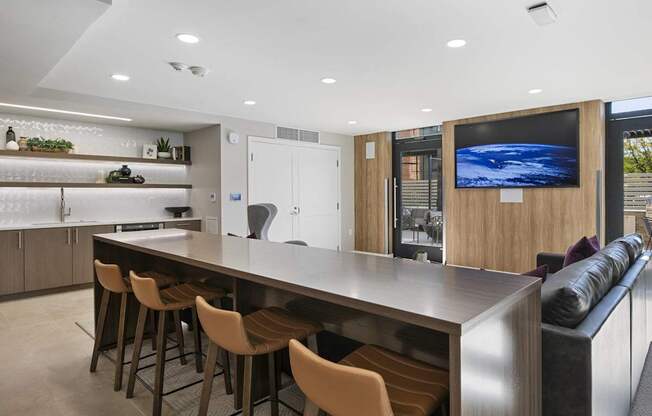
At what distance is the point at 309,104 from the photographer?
519 centimetres

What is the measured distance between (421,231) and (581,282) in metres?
5.53

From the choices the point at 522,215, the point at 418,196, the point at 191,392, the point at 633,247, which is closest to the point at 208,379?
the point at 191,392

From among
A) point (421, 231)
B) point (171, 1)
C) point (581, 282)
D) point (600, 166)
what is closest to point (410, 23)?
point (171, 1)

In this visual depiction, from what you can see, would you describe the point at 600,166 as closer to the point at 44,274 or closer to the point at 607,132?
the point at 607,132

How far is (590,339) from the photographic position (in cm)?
143

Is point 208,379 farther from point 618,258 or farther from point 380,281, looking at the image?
point 618,258

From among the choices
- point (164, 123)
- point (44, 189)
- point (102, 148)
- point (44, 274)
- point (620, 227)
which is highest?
point (164, 123)

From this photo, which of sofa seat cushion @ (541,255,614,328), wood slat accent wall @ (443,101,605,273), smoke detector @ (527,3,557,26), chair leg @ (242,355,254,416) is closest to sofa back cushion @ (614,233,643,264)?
sofa seat cushion @ (541,255,614,328)

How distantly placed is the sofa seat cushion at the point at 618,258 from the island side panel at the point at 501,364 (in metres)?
1.14

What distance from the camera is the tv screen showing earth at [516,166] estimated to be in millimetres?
5262

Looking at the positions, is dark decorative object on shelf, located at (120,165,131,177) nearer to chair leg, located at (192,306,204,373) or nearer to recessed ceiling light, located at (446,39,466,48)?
chair leg, located at (192,306,204,373)

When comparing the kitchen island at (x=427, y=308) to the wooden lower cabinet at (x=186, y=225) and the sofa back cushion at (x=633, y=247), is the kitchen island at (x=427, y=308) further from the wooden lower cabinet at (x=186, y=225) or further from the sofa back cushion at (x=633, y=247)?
the wooden lower cabinet at (x=186, y=225)

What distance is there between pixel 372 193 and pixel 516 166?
2770mm

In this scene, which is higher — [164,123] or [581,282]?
[164,123]
